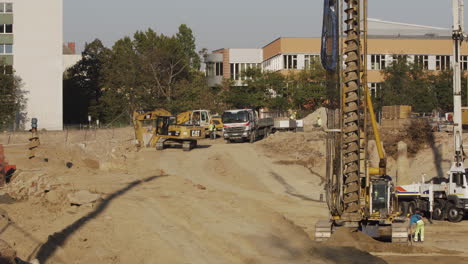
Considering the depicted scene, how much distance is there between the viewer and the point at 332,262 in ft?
59.1

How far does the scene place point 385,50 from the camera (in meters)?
86.1

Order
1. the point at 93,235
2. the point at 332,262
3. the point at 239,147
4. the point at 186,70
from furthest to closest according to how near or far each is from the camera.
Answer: the point at 186,70 → the point at 239,147 → the point at 93,235 → the point at 332,262

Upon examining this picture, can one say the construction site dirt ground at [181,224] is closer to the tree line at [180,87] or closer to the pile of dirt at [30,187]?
the pile of dirt at [30,187]

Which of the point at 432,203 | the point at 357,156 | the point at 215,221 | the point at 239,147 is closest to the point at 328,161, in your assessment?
the point at 357,156

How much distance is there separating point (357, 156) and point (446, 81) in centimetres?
5954

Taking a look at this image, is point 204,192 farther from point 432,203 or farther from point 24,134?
point 24,134

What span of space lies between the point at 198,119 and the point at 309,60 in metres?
34.0

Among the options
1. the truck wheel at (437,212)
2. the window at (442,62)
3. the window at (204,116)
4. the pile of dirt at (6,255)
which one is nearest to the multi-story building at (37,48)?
the window at (204,116)

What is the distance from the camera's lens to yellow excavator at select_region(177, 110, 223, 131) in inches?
2056

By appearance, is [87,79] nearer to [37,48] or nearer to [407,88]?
[37,48]

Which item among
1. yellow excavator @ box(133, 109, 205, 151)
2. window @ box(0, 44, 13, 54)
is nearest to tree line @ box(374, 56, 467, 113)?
yellow excavator @ box(133, 109, 205, 151)

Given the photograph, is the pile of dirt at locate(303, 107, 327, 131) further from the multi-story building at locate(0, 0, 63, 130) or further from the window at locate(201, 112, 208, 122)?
the multi-story building at locate(0, 0, 63, 130)

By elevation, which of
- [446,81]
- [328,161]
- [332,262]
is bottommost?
[332,262]

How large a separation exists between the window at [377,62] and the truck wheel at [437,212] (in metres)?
59.0
